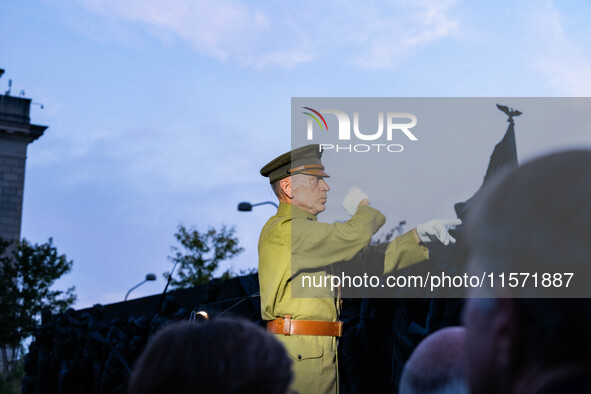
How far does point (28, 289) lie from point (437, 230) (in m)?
31.4

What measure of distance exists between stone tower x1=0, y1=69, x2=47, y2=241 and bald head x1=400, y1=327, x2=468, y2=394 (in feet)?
138

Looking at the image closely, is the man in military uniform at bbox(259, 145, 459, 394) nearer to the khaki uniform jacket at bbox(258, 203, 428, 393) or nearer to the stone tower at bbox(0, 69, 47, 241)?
the khaki uniform jacket at bbox(258, 203, 428, 393)

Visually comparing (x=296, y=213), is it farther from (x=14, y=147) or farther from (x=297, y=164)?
(x=14, y=147)

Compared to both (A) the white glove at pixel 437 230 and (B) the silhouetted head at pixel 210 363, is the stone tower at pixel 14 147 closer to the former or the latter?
(A) the white glove at pixel 437 230

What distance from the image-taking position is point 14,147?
138 feet

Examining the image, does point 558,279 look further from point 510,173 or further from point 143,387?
point 143,387

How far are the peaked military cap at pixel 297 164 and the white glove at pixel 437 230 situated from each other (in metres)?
0.75

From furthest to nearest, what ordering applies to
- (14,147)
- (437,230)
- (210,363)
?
1. (14,147)
2. (437,230)
3. (210,363)

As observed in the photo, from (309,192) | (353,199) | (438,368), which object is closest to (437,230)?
(353,199)

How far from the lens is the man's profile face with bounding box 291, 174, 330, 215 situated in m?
4.29

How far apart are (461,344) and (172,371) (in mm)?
521

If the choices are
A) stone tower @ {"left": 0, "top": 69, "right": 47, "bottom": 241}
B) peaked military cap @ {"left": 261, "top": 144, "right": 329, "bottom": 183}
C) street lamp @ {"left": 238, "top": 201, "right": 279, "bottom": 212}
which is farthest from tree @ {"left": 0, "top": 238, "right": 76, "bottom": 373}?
peaked military cap @ {"left": 261, "top": 144, "right": 329, "bottom": 183}

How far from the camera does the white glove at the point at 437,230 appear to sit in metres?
3.66

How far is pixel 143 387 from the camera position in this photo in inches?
53.6
